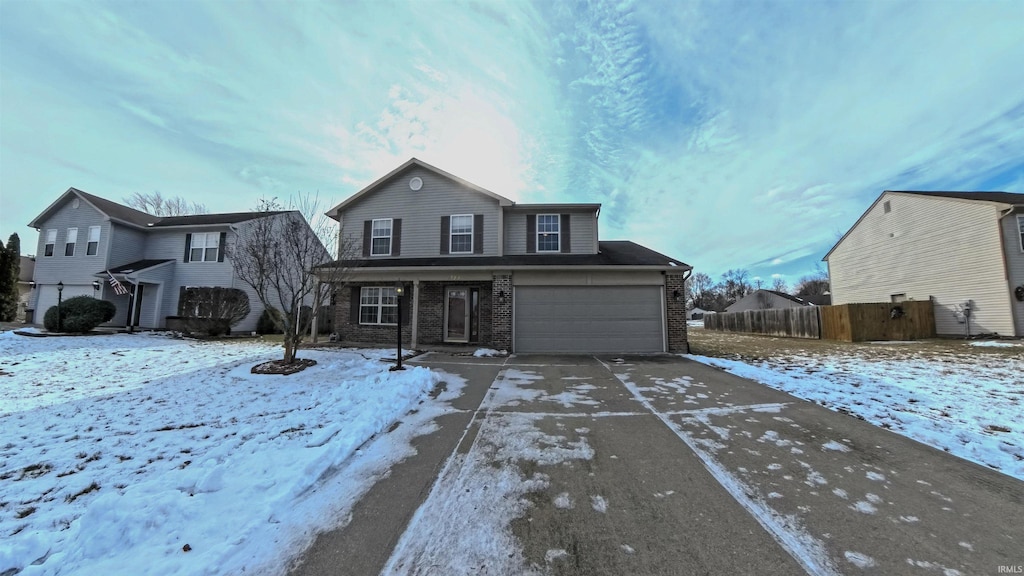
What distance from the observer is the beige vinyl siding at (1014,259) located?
44.8 feet

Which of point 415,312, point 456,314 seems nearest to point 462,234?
point 456,314

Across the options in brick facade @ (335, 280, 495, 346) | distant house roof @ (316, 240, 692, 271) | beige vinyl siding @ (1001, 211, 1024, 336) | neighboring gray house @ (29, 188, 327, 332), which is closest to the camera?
distant house roof @ (316, 240, 692, 271)

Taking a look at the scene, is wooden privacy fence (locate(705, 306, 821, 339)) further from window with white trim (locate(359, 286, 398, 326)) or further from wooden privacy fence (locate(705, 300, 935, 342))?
window with white trim (locate(359, 286, 398, 326))

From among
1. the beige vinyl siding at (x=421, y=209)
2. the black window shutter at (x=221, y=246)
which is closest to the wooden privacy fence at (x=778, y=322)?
the beige vinyl siding at (x=421, y=209)

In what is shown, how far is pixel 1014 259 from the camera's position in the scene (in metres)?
13.9

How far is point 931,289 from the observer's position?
16172 millimetres

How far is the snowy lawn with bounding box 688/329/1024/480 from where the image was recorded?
12.9ft

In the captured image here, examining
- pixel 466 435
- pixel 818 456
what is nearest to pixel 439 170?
pixel 466 435

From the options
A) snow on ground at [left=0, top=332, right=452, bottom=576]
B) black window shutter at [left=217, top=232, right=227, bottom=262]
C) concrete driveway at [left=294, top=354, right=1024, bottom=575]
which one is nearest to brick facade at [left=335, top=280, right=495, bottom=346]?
snow on ground at [left=0, top=332, right=452, bottom=576]

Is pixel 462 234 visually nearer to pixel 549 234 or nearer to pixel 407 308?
pixel 549 234

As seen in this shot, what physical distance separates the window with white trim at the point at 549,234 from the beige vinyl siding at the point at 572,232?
26 cm

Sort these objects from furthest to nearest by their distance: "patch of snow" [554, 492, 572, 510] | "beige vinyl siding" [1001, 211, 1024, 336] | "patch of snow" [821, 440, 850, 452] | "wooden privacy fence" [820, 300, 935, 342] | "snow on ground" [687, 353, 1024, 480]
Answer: "wooden privacy fence" [820, 300, 935, 342] → "beige vinyl siding" [1001, 211, 1024, 336] → "snow on ground" [687, 353, 1024, 480] → "patch of snow" [821, 440, 850, 452] → "patch of snow" [554, 492, 572, 510]

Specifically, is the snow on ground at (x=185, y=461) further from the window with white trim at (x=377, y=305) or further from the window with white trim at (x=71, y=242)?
the window with white trim at (x=71, y=242)

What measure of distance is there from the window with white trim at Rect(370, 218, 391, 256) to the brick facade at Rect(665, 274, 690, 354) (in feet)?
31.9
